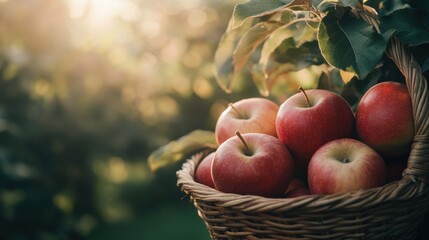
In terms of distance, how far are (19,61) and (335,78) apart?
199cm

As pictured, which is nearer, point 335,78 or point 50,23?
point 335,78

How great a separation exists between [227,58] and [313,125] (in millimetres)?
410

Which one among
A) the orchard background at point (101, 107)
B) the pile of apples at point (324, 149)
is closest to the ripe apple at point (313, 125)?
the pile of apples at point (324, 149)

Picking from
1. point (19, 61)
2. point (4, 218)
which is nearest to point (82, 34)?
point (19, 61)

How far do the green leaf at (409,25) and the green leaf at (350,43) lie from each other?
0.06m

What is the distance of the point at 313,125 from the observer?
1.02 m

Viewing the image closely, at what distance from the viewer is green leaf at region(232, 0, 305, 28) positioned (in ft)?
3.14

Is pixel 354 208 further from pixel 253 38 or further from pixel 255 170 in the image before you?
pixel 253 38

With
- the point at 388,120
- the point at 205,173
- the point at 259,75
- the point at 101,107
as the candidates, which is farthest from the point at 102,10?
the point at 388,120

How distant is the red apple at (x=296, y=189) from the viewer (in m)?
0.98

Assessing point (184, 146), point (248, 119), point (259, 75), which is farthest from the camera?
point (259, 75)

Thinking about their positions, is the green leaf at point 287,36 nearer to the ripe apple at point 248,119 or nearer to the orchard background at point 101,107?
the ripe apple at point 248,119

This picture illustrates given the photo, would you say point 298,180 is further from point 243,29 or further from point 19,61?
point 19,61

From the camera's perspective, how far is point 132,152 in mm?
3145
